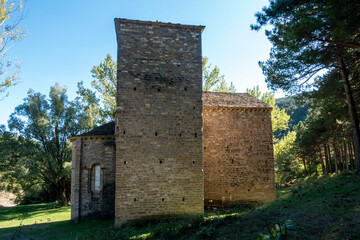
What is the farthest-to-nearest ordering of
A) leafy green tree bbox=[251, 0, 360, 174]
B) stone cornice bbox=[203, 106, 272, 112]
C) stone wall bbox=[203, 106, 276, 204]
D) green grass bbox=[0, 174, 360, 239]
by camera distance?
stone cornice bbox=[203, 106, 272, 112], stone wall bbox=[203, 106, 276, 204], leafy green tree bbox=[251, 0, 360, 174], green grass bbox=[0, 174, 360, 239]

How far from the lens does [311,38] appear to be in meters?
9.58

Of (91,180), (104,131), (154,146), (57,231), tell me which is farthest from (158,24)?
(57,231)

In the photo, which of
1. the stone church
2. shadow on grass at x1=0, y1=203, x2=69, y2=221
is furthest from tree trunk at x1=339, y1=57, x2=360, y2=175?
shadow on grass at x1=0, y1=203, x2=69, y2=221

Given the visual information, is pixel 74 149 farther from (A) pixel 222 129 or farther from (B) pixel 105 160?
(A) pixel 222 129

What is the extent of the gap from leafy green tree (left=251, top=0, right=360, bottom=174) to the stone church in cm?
387

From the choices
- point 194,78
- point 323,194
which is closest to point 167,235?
point 323,194

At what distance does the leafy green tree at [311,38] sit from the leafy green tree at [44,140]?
62.2 ft

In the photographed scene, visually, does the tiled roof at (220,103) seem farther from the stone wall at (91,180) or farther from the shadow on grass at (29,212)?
the shadow on grass at (29,212)

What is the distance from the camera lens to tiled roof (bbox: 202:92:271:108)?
1483cm

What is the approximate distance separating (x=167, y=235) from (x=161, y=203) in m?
2.08

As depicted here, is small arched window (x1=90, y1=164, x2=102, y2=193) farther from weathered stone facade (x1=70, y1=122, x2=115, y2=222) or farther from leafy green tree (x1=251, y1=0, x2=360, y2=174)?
leafy green tree (x1=251, y1=0, x2=360, y2=174)

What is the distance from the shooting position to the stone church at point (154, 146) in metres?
10.6

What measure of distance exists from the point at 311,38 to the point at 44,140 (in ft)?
78.1

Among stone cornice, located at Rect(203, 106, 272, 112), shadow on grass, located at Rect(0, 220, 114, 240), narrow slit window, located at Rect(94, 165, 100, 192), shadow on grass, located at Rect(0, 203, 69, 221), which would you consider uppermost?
stone cornice, located at Rect(203, 106, 272, 112)
